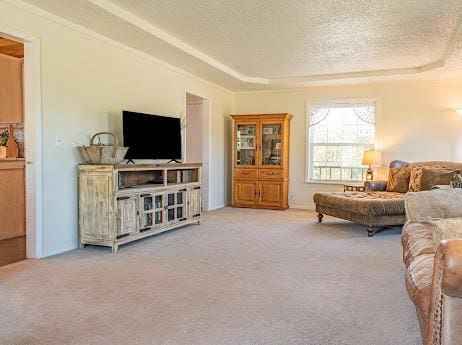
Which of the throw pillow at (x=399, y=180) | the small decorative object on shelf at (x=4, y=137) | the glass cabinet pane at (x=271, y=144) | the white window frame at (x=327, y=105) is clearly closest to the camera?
the small decorative object on shelf at (x=4, y=137)

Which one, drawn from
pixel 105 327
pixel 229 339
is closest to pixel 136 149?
pixel 105 327

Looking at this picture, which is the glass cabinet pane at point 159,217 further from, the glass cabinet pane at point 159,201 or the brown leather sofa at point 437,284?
the brown leather sofa at point 437,284

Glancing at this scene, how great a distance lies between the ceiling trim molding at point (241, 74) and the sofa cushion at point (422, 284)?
3247mm

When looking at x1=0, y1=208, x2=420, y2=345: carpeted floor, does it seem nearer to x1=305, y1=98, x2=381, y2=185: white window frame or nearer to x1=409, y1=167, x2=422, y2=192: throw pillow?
x1=409, y1=167, x2=422, y2=192: throw pillow

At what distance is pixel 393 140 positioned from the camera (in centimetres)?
681

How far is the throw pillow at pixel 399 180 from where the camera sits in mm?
5777

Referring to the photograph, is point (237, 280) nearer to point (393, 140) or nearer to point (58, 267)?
point (58, 267)

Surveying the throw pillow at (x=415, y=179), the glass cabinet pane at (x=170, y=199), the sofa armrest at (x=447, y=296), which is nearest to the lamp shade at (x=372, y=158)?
the throw pillow at (x=415, y=179)

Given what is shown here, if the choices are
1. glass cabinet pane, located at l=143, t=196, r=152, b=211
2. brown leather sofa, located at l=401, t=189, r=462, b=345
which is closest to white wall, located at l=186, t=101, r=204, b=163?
glass cabinet pane, located at l=143, t=196, r=152, b=211

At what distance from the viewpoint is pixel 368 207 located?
4820mm

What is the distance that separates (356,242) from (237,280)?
2.01 metres

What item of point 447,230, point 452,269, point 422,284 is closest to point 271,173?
point 447,230

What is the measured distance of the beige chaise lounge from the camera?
190 inches

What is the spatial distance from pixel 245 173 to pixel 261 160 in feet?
1.33
